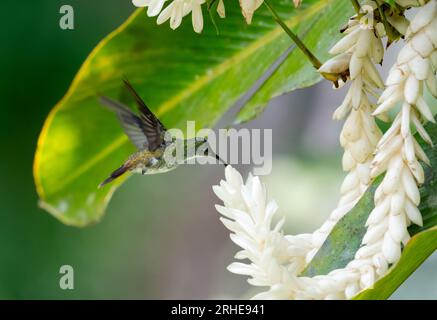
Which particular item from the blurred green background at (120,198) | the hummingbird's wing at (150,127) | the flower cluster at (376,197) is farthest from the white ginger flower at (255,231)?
the blurred green background at (120,198)

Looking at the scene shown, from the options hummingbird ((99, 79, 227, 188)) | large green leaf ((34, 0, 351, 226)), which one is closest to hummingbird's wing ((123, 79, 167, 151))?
hummingbird ((99, 79, 227, 188))

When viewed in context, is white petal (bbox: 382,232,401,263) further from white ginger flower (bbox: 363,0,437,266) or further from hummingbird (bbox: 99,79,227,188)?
hummingbird (bbox: 99,79,227,188)

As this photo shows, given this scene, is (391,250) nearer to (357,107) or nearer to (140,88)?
(357,107)

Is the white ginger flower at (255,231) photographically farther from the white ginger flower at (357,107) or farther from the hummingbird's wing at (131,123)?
the hummingbird's wing at (131,123)

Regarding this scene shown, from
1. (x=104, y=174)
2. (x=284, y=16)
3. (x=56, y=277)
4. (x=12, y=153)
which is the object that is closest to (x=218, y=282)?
(x=56, y=277)

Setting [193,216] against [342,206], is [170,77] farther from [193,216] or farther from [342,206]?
[193,216]
